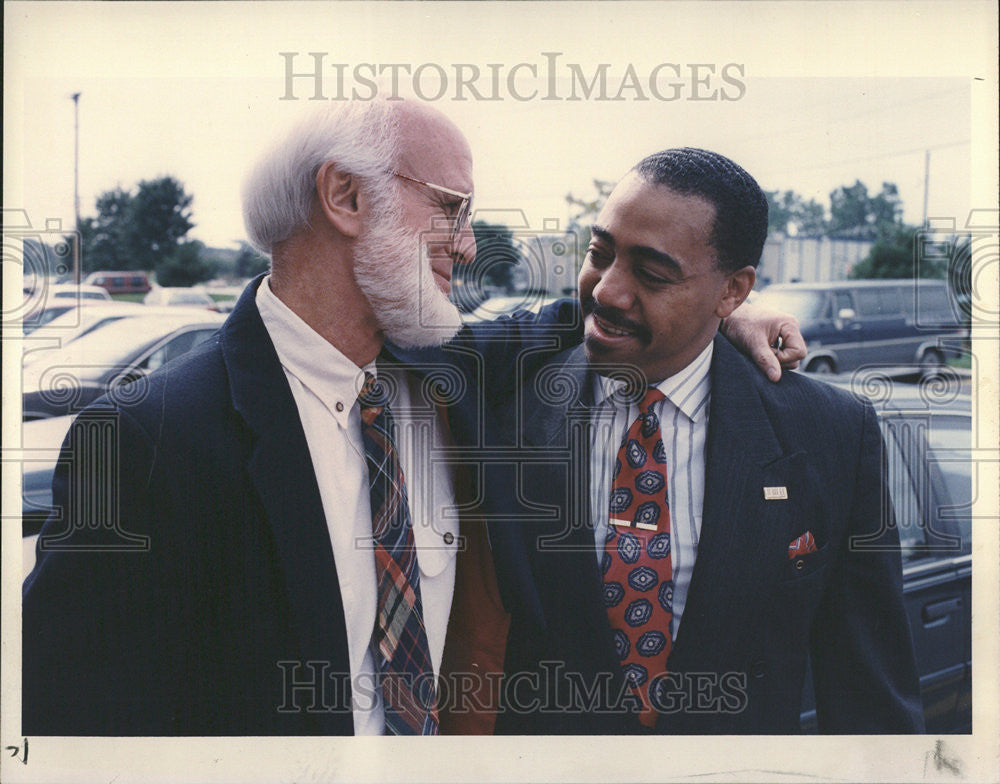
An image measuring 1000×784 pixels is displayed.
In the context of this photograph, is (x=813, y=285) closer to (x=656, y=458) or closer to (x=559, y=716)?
(x=656, y=458)

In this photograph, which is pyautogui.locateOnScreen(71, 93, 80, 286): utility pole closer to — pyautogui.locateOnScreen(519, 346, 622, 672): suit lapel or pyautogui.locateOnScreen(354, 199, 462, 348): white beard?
pyautogui.locateOnScreen(354, 199, 462, 348): white beard

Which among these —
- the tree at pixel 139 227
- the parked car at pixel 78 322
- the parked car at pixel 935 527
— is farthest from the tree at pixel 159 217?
the parked car at pixel 935 527

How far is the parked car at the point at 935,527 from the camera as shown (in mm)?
2680

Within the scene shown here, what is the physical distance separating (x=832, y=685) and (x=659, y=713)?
517mm

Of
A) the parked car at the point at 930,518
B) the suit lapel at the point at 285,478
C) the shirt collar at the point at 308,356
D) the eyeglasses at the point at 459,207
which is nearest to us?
the suit lapel at the point at 285,478

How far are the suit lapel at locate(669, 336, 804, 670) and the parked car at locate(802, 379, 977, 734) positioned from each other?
38 cm

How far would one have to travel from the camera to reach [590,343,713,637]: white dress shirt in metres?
2.53

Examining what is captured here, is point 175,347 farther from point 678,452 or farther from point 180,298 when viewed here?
point 678,452

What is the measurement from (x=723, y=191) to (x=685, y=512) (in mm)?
907

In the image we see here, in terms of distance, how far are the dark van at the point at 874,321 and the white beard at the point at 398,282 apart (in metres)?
0.94

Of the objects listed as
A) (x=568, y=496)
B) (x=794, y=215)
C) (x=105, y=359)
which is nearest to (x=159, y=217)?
(x=105, y=359)

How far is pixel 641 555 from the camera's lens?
252 centimetres

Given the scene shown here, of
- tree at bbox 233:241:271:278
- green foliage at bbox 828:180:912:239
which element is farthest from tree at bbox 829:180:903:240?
tree at bbox 233:241:271:278

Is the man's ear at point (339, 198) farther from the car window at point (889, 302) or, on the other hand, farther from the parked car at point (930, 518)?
the car window at point (889, 302)
